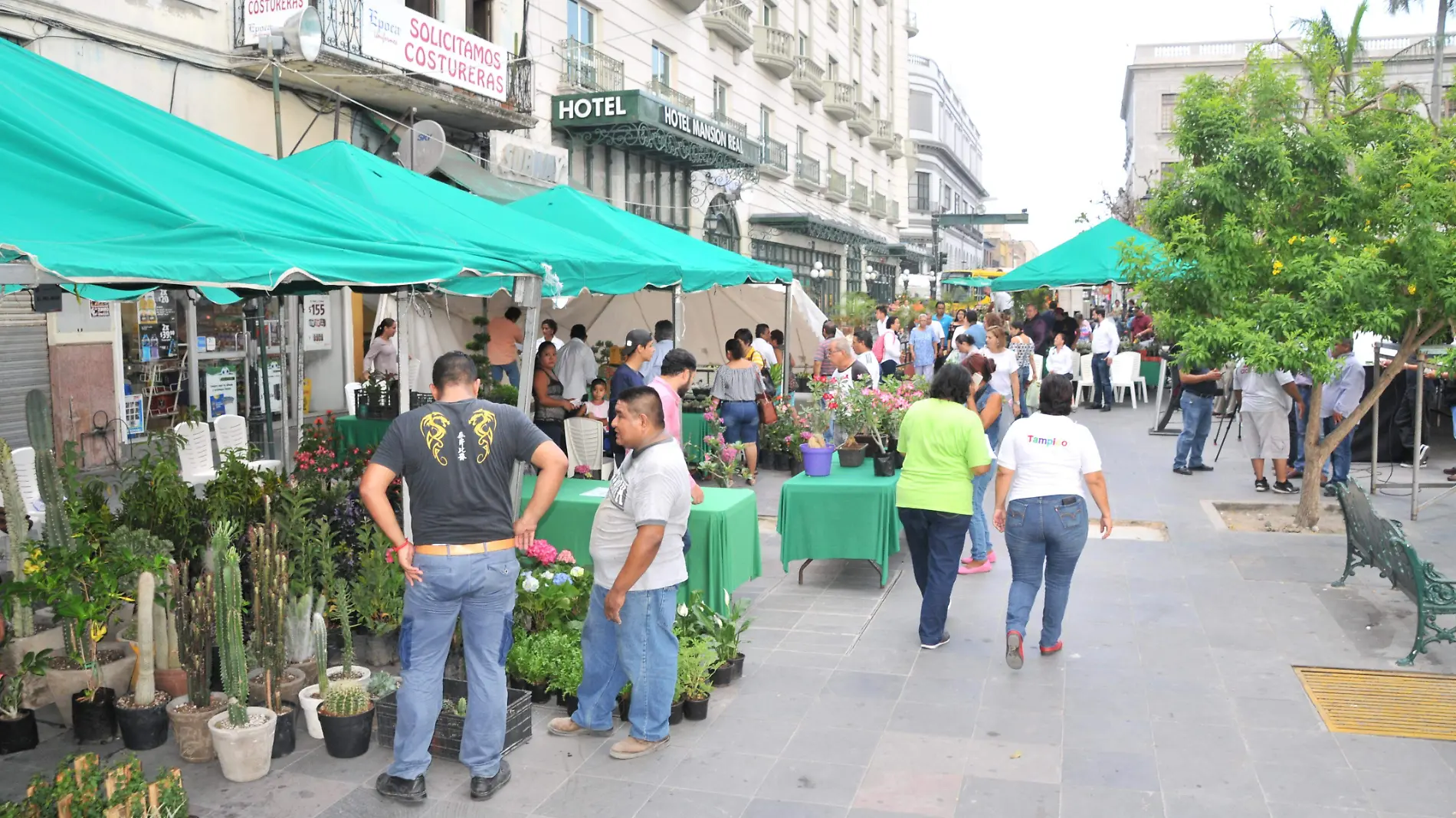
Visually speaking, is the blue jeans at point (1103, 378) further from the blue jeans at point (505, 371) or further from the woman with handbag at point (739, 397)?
the blue jeans at point (505, 371)

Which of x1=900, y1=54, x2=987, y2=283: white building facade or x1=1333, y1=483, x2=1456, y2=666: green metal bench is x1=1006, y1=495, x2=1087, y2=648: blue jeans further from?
x1=900, y1=54, x2=987, y2=283: white building facade

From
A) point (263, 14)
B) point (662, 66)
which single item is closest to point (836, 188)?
point (662, 66)

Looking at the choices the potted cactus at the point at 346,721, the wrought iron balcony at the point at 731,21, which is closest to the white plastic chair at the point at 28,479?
the potted cactus at the point at 346,721

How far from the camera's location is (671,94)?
2339cm

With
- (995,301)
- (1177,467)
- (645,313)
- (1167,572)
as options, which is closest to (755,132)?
(995,301)

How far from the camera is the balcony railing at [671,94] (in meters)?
22.4

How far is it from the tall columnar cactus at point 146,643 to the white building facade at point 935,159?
4912cm

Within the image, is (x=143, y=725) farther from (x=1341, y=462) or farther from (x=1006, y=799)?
(x=1341, y=462)

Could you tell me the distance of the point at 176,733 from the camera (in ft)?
15.4

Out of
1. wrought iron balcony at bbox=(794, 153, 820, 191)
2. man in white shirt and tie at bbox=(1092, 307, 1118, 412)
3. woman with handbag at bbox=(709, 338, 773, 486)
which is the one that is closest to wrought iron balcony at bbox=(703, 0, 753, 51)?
wrought iron balcony at bbox=(794, 153, 820, 191)

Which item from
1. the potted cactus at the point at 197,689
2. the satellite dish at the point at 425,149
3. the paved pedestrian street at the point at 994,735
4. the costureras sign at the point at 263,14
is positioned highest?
the costureras sign at the point at 263,14

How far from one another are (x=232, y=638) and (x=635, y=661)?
163cm

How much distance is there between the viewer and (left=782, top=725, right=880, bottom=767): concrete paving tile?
486 centimetres

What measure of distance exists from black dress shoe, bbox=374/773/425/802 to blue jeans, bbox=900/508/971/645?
301 centimetres
